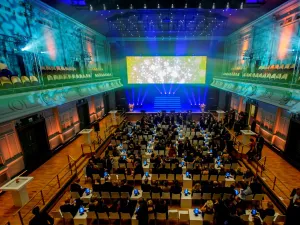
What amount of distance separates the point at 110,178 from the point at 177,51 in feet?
65.2

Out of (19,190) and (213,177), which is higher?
(19,190)

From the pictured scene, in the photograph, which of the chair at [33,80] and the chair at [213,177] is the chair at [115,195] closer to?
the chair at [213,177]

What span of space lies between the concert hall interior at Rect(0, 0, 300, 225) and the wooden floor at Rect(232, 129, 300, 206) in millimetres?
62

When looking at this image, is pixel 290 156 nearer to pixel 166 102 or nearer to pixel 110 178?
pixel 110 178

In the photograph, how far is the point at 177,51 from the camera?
79.5ft

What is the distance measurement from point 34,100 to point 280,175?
41.9ft

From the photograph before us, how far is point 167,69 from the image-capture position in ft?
79.2

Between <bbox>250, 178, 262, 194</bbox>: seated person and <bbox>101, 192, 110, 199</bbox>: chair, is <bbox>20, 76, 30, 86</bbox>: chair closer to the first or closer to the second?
<bbox>101, 192, 110, 199</bbox>: chair

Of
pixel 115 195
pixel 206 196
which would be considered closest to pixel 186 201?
pixel 206 196

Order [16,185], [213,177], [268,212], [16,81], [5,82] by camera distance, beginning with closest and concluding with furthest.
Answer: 1. [268,212]
2. [16,185]
3. [5,82]
4. [16,81]
5. [213,177]

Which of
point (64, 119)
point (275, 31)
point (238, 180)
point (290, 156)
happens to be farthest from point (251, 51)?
point (64, 119)

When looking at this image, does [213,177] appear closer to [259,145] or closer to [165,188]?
[165,188]

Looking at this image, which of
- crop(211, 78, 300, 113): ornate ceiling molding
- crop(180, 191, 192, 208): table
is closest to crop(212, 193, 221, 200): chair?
crop(180, 191, 192, 208): table

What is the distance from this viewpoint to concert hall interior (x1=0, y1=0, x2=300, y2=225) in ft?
22.4
